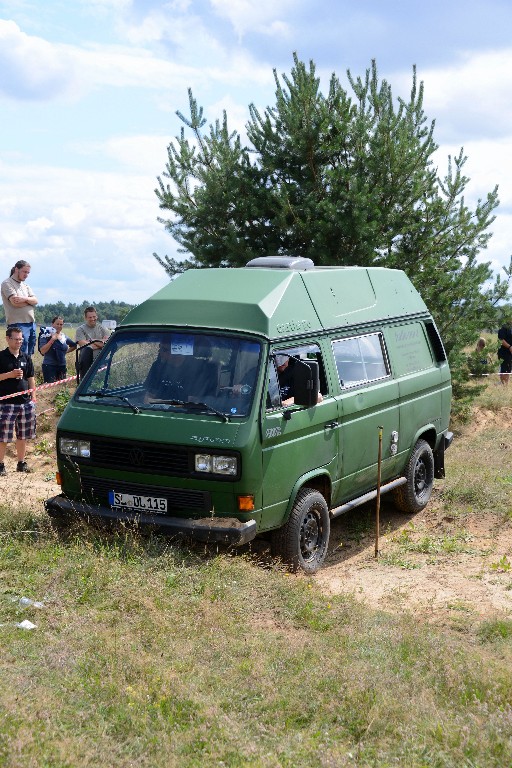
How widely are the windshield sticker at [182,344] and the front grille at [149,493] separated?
1.29 meters

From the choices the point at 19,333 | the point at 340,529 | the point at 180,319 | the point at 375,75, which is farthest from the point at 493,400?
the point at 180,319

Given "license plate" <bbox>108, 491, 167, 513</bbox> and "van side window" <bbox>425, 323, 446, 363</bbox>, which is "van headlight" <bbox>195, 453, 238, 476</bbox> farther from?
"van side window" <bbox>425, 323, 446, 363</bbox>

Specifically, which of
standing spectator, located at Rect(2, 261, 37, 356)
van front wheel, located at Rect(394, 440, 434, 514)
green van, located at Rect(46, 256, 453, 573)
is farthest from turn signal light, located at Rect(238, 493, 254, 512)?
standing spectator, located at Rect(2, 261, 37, 356)

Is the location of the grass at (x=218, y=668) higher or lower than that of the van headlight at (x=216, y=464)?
lower

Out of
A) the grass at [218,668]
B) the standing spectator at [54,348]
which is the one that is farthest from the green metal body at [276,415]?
the standing spectator at [54,348]

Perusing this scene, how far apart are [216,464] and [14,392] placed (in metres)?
5.37

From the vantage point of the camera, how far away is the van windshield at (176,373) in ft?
25.6

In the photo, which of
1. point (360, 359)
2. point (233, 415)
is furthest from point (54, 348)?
point (233, 415)

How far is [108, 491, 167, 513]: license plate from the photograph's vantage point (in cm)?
772

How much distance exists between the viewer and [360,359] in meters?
9.53

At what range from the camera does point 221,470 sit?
24.6 feet

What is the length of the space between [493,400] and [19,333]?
39.9 feet

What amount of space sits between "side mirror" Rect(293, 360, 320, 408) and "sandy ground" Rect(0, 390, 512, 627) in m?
1.69

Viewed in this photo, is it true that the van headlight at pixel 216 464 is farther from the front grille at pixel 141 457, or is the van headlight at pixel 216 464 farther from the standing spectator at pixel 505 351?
the standing spectator at pixel 505 351
